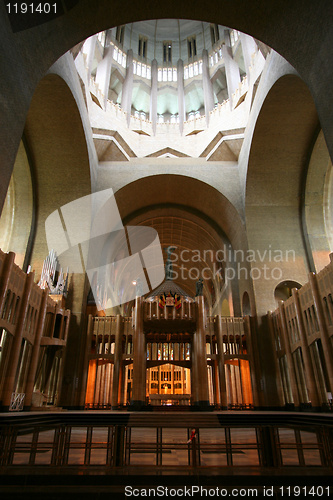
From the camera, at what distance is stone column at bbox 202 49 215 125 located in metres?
22.0

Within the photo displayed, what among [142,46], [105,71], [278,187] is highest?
[142,46]

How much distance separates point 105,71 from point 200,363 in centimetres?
1958

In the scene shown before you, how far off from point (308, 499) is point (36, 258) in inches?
573

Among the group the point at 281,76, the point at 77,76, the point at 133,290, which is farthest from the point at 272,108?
the point at 133,290

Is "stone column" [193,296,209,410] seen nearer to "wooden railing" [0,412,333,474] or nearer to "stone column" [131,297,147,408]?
"stone column" [131,297,147,408]

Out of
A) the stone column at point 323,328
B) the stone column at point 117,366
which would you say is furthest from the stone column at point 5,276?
the stone column at point 323,328

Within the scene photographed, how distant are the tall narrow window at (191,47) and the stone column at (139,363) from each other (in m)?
25.1

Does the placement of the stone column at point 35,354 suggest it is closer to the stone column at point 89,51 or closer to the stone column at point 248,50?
the stone column at point 89,51

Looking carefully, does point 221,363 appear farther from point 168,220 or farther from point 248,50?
point 248,50

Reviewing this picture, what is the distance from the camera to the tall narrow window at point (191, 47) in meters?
27.4

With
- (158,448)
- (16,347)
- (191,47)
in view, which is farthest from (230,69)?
(158,448)

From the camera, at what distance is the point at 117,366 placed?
14.1m

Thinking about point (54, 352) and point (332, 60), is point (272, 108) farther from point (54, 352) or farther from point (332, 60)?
point (54, 352)

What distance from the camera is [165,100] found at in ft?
91.8
